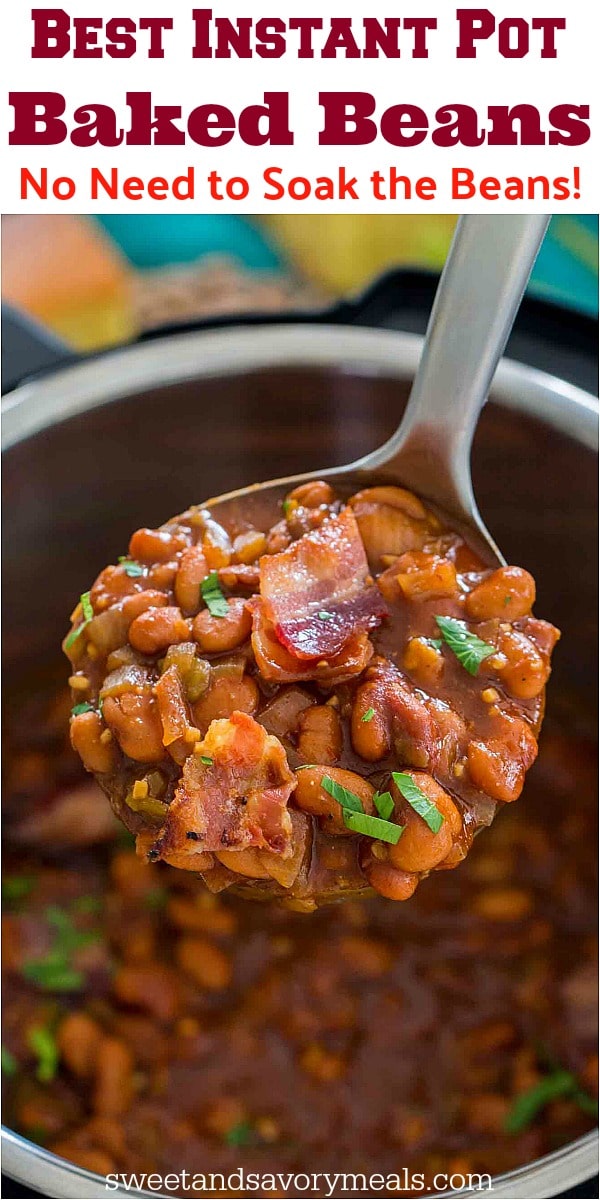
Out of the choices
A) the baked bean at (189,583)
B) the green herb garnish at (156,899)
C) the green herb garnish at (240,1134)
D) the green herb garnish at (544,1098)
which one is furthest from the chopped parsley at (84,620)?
the green herb garnish at (544,1098)

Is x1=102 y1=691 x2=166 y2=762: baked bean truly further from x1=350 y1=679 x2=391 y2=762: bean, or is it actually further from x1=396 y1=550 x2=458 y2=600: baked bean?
x1=396 y1=550 x2=458 y2=600: baked bean

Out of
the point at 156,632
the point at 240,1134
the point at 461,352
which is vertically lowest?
the point at 240,1134

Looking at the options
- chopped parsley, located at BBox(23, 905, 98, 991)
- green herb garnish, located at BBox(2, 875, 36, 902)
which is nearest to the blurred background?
green herb garnish, located at BBox(2, 875, 36, 902)

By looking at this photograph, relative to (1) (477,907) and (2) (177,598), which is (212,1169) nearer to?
(1) (477,907)

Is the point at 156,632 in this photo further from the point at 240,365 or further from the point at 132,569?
the point at 240,365

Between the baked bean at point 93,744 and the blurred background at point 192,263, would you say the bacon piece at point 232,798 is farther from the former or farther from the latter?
the blurred background at point 192,263

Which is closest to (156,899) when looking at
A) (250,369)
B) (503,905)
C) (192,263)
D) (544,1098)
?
(503,905)
